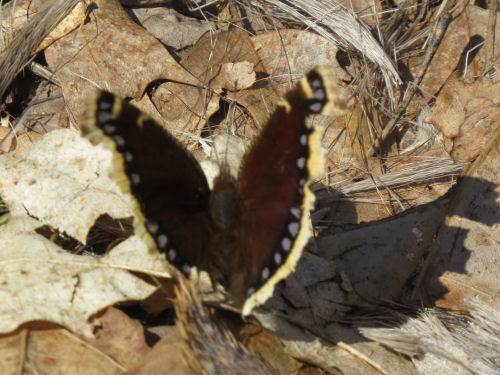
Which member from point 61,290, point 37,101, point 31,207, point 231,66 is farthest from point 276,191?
A: point 37,101

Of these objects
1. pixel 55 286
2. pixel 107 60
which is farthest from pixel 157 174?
pixel 107 60

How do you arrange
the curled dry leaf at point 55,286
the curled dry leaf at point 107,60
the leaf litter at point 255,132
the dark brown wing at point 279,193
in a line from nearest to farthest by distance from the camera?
the dark brown wing at point 279,193 → the curled dry leaf at point 55,286 → the leaf litter at point 255,132 → the curled dry leaf at point 107,60

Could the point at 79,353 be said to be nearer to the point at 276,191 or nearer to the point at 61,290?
the point at 61,290

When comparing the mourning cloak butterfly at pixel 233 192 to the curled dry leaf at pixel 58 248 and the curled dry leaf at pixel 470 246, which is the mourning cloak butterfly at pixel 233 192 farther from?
the curled dry leaf at pixel 470 246

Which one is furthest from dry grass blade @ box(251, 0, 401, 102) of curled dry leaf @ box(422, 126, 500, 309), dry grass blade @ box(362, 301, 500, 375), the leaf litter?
dry grass blade @ box(362, 301, 500, 375)

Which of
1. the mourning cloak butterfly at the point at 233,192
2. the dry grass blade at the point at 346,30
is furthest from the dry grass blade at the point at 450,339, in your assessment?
the dry grass blade at the point at 346,30

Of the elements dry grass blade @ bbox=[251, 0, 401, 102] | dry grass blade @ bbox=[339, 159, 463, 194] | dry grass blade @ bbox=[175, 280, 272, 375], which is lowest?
dry grass blade @ bbox=[175, 280, 272, 375]

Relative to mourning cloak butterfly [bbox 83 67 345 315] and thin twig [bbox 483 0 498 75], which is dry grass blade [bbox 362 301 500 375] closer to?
mourning cloak butterfly [bbox 83 67 345 315]

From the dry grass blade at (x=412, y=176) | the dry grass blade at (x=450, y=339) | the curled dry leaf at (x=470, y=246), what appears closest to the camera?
the dry grass blade at (x=450, y=339)
